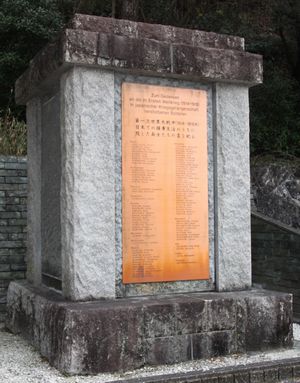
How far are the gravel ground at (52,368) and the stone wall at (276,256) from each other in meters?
2.08

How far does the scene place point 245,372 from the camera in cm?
388

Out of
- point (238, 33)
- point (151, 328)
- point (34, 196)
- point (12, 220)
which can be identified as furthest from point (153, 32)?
point (238, 33)

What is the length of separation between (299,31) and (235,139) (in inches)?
362

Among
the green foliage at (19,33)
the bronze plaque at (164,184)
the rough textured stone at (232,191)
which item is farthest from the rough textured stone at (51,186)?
the green foliage at (19,33)

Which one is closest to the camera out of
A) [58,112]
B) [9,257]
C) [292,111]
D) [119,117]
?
[119,117]

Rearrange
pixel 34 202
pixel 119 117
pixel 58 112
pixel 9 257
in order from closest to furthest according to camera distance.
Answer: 1. pixel 119 117
2. pixel 58 112
3. pixel 34 202
4. pixel 9 257

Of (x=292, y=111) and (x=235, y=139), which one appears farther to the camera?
(x=292, y=111)

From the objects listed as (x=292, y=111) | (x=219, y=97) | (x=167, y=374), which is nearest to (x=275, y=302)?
(x=167, y=374)

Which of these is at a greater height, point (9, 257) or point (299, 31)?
point (299, 31)

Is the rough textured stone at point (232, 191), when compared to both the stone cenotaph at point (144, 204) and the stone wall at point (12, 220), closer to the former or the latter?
the stone cenotaph at point (144, 204)

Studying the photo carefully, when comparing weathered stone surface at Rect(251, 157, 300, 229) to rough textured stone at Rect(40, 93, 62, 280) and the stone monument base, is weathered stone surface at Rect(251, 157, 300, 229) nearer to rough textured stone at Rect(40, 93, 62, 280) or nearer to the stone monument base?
the stone monument base

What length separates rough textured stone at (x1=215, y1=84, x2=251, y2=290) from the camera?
4.85 meters

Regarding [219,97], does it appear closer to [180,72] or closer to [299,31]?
[180,72]

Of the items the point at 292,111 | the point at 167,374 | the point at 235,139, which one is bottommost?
the point at 167,374
